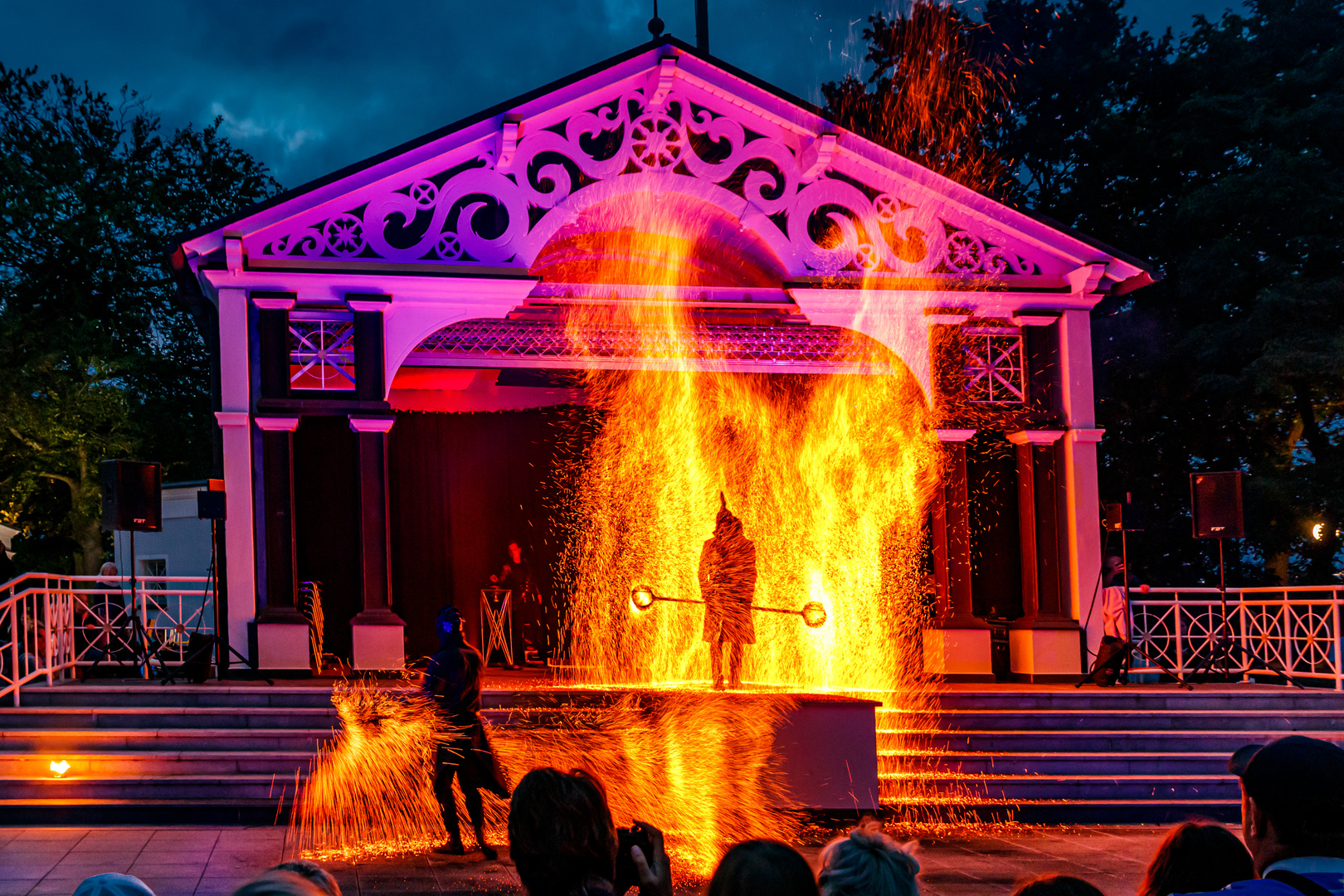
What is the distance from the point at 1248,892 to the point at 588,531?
14997mm

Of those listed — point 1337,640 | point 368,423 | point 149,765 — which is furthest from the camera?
point 1337,640

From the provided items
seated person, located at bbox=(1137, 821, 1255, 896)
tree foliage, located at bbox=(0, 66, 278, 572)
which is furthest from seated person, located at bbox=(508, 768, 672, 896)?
tree foliage, located at bbox=(0, 66, 278, 572)

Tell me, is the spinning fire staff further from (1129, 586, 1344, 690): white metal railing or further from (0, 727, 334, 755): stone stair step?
(1129, 586, 1344, 690): white metal railing

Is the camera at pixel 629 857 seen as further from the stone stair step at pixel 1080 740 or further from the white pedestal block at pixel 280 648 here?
the white pedestal block at pixel 280 648

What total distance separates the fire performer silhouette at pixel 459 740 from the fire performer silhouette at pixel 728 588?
357 cm

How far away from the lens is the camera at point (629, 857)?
2.95m

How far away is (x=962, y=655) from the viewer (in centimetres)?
1391

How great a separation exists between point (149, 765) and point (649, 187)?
25.5 feet

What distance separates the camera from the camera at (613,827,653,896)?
2.95 meters

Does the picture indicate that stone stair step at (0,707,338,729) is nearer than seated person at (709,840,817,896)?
No

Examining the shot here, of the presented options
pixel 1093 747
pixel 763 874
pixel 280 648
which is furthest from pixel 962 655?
pixel 763 874

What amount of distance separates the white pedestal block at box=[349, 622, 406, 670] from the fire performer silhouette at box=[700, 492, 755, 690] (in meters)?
3.49

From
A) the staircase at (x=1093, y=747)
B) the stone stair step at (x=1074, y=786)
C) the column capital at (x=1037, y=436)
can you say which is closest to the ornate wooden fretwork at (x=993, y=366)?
the column capital at (x=1037, y=436)

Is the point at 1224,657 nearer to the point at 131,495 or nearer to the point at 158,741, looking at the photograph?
the point at 158,741
